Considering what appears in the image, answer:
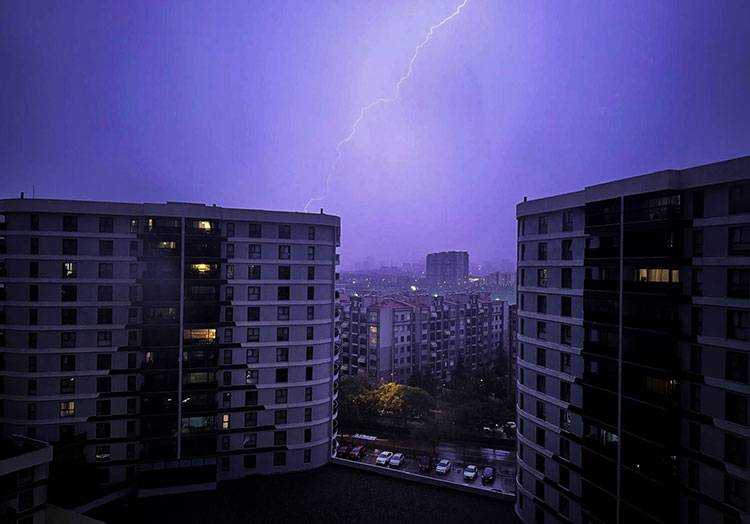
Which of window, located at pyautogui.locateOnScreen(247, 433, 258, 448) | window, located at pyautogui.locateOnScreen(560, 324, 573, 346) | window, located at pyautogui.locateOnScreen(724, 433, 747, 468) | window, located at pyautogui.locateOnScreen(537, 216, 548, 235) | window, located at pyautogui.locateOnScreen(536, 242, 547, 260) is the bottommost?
window, located at pyautogui.locateOnScreen(247, 433, 258, 448)

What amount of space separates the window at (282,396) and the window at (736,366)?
23940mm

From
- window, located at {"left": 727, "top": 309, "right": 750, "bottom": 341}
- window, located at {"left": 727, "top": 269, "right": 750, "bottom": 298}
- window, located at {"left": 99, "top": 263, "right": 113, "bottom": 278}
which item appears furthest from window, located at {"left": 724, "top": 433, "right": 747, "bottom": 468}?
window, located at {"left": 99, "top": 263, "right": 113, "bottom": 278}

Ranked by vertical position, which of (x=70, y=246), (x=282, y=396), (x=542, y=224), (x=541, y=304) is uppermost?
(x=542, y=224)

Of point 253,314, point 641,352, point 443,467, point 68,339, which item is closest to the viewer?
point 641,352

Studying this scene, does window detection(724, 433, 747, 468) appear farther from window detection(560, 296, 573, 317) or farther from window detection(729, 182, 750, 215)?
window detection(560, 296, 573, 317)

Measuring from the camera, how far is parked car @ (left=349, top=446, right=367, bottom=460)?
111ft

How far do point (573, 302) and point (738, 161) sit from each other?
353 inches

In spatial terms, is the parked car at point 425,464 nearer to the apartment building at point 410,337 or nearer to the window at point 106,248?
the apartment building at point 410,337

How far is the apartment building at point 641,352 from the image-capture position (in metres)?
14.5

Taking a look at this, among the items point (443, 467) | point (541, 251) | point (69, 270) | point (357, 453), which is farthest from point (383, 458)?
point (69, 270)

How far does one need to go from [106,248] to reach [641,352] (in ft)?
99.5

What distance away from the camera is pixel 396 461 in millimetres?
32625

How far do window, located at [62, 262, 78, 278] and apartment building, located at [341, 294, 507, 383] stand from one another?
126ft

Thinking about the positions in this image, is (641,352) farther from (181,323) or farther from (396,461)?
(181,323)
